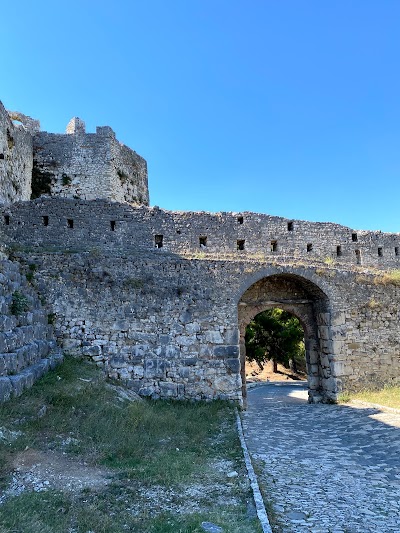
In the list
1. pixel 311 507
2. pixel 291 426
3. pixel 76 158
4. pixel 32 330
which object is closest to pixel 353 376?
pixel 291 426

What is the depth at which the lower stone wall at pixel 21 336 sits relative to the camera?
23.5ft

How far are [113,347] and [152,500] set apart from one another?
252 inches

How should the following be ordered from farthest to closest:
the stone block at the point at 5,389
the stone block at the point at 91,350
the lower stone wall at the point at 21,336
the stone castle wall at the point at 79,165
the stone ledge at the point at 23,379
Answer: the stone castle wall at the point at 79,165 → the stone block at the point at 91,350 → the lower stone wall at the point at 21,336 → the stone ledge at the point at 23,379 → the stone block at the point at 5,389

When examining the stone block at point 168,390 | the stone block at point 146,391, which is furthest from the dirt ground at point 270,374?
the stone block at point 146,391

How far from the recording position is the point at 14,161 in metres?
17.6

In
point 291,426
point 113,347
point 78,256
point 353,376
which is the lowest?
point 291,426

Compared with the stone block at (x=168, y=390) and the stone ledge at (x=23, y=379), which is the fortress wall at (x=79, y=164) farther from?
the stone ledge at (x=23, y=379)

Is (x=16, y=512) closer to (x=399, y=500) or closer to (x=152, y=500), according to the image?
(x=152, y=500)

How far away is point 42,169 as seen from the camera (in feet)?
66.6

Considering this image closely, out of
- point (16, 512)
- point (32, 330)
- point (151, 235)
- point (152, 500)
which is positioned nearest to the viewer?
point (16, 512)

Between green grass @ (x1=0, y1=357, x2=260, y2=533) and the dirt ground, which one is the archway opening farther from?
green grass @ (x1=0, y1=357, x2=260, y2=533)

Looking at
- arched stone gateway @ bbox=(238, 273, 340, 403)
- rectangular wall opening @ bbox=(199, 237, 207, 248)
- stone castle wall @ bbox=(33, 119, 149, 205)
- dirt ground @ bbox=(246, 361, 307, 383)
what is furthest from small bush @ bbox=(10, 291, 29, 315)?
dirt ground @ bbox=(246, 361, 307, 383)

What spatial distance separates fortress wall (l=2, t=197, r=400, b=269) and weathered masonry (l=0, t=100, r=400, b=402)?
0.04m

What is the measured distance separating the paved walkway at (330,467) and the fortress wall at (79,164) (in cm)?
1396
